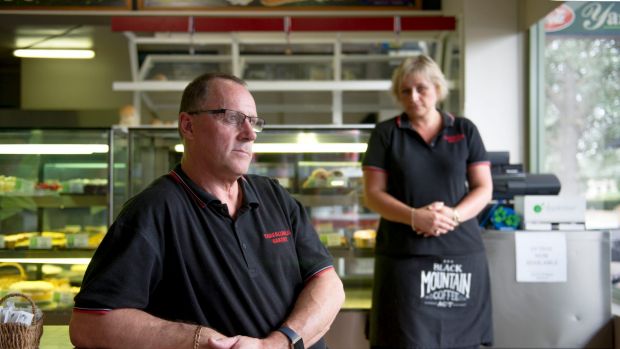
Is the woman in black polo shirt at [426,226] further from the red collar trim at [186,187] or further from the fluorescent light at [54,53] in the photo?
the fluorescent light at [54,53]

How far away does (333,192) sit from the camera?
3758mm

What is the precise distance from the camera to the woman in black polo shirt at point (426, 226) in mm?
2672

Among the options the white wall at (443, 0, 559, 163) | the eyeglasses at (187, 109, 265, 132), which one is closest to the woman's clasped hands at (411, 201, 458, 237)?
the eyeglasses at (187, 109, 265, 132)

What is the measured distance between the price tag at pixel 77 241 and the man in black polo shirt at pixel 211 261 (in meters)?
2.31

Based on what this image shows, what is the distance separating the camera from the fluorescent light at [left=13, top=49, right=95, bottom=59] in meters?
5.73

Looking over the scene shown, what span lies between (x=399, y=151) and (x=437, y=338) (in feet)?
2.69

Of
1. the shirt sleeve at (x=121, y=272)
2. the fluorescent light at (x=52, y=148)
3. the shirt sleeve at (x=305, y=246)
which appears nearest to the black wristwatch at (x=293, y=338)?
the shirt sleeve at (x=305, y=246)

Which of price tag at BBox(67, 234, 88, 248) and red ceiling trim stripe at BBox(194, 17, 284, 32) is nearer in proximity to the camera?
price tag at BBox(67, 234, 88, 248)

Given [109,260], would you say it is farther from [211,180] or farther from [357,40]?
[357,40]

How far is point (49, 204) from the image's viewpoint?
365 centimetres

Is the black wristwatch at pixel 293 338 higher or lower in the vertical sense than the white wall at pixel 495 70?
lower

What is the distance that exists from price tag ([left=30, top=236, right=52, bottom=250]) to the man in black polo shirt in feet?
7.73

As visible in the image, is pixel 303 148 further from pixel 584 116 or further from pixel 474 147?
pixel 584 116

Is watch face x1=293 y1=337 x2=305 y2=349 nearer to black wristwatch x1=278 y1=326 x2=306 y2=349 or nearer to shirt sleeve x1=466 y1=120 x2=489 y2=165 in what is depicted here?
black wristwatch x1=278 y1=326 x2=306 y2=349
